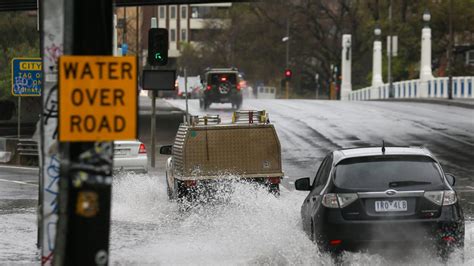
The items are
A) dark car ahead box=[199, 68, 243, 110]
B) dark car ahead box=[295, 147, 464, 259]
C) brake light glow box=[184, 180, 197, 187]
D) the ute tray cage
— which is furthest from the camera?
dark car ahead box=[199, 68, 243, 110]

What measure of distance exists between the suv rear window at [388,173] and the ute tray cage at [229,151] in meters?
7.74

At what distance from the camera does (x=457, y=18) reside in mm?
87875

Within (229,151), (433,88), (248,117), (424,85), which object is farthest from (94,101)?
(424,85)

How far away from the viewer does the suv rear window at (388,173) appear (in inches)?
514

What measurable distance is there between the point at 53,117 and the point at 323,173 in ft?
17.5

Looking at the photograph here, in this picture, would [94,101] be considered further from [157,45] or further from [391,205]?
[157,45]

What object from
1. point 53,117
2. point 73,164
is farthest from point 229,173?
point 73,164

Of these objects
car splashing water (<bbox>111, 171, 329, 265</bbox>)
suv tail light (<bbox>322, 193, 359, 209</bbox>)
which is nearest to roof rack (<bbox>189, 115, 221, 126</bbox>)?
car splashing water (<bbox>111, 171, 329, 265</bbox>)

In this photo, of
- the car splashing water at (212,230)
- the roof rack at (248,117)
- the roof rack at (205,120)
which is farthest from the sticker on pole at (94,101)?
the roof rack at (248,117)

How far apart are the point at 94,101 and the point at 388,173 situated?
569cm

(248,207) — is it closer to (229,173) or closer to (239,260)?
(229,173)

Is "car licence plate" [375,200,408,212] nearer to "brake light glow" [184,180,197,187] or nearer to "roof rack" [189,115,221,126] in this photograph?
"brake light glow" [184,180,197,187]

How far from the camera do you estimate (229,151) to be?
21.1 metres

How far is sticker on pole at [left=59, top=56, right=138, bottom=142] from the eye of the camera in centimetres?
817
